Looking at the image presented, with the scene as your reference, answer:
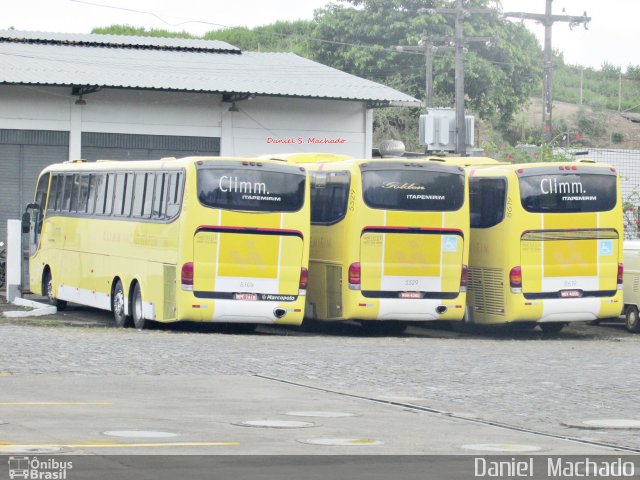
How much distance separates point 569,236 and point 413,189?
2961 mm

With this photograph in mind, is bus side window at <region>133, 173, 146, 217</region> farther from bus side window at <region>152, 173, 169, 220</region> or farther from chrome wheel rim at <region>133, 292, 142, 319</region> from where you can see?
chrome wheel rim at <region>133, 292, 142, 319</region>

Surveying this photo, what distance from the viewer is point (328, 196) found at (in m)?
27.3

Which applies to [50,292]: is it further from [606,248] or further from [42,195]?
[606,248]

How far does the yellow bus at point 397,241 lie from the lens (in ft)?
85.2

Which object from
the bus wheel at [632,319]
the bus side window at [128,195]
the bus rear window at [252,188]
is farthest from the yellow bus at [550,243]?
the bus side window at [128,195]

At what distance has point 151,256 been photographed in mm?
26141

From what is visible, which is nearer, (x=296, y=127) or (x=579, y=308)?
(x=579, y=308)

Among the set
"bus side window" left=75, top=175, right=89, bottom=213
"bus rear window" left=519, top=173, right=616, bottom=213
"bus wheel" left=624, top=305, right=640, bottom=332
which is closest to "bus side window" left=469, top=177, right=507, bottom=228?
"bus rear window" left=519, top=173, right=616, bottom=213

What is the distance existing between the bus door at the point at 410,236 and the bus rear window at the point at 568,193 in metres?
1.24

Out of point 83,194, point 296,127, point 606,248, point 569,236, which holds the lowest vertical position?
point 606,248

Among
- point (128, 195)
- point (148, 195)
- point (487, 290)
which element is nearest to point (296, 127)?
point (128, 195)

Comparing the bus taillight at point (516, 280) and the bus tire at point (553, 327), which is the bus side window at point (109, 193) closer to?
the bus taillight at point (516, 280)

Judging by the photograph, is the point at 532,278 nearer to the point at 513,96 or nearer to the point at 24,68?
the point at 24,68

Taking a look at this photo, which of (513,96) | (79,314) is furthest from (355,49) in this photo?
(79,314)
